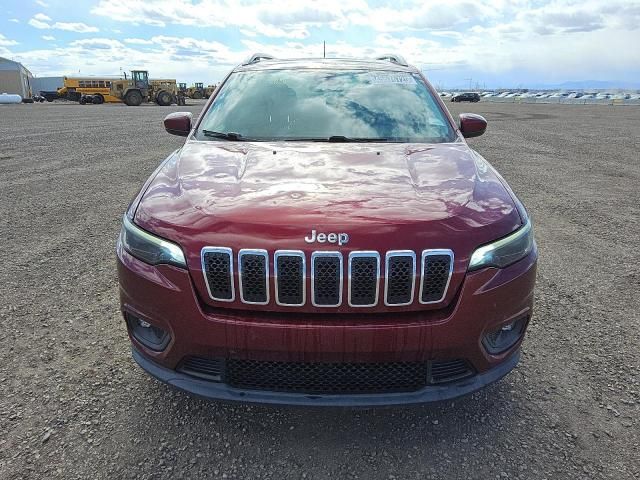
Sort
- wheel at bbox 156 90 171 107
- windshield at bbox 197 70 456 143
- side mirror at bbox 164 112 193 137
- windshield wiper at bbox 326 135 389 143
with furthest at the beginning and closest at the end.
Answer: wheel at bbox 156 90 171 107
side mirror at bbox 164 112 193 137
windshield at bbox 197 70 456 143
windshield wiper at bbox 326 135 389 143

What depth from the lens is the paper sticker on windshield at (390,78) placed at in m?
3.69

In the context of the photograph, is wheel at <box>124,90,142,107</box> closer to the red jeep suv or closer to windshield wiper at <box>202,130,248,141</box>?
windshield wiper at <box>202,130,248,141</box>

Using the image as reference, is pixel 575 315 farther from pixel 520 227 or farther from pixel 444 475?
pixel 444 475

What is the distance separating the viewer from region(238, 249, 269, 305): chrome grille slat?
1.88 m

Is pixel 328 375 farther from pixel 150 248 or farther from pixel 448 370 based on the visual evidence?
pixel 150 248

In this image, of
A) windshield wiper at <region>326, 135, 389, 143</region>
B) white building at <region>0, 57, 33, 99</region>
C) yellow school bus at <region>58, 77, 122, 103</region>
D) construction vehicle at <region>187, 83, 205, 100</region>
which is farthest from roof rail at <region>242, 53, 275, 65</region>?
white building at <region>0, 57, 33, 99</region>

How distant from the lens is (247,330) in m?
1.90

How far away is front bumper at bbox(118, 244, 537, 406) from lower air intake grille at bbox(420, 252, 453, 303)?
74 millimetres

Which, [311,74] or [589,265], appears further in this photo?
[589,265]

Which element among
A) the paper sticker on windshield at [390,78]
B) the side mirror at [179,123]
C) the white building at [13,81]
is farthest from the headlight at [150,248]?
the white building at [13,81]

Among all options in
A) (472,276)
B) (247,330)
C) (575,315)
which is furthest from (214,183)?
(575,315)

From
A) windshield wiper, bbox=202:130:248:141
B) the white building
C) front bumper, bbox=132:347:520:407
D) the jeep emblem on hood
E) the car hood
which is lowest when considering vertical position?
front bumper, bbox=132:347:520:407

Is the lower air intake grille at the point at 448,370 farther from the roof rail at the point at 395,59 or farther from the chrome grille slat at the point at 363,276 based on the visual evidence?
the roof rail at the point at 395,59

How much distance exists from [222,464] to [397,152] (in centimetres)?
183
